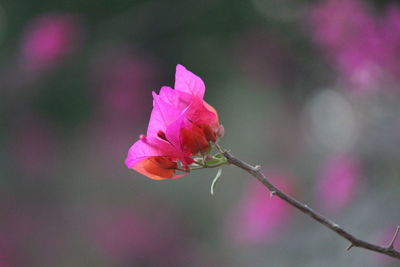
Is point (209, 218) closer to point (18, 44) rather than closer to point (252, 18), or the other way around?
point (252, 18)

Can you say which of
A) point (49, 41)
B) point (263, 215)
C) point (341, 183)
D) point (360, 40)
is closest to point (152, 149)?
point (360, 40)

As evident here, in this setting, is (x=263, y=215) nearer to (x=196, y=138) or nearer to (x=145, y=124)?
(x=145, y=124)

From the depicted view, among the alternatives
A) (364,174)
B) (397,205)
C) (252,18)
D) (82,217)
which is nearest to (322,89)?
(252,18)

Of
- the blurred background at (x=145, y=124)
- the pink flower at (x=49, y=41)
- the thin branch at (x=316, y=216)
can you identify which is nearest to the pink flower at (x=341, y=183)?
the blurred background at (x=145, y=124)

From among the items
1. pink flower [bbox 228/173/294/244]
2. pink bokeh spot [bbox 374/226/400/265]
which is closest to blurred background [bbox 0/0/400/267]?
pink flower [bbox 228/173/294/244]

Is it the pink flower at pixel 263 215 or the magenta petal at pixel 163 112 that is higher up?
the pink flower at pixel 263 215

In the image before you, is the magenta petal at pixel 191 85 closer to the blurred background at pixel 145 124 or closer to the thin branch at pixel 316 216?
the thin branch at pixel 316 216

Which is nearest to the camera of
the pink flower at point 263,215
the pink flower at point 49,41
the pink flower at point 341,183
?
the pink flower at point 341,183
